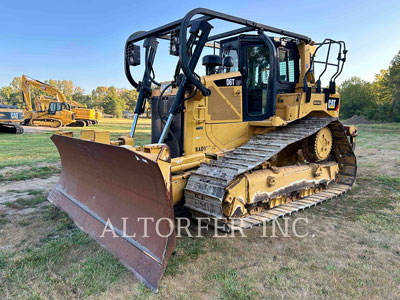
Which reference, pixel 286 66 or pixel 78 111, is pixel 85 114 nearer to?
pixel 78 111

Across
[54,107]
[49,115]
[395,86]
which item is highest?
[395,86]

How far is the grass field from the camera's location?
2924 mm

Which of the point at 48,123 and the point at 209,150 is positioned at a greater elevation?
the point at 209,150

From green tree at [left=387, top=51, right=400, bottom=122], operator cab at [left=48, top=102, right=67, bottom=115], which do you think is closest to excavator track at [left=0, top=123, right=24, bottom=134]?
operator cab at [left=48, top=102, right=67, bottom=115]

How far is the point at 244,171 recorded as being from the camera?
4.12m

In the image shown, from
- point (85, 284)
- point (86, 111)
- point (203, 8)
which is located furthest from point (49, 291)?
point (86, 111)

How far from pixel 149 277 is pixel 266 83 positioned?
12.7 feet

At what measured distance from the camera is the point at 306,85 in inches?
235

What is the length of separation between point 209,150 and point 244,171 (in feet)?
3.40

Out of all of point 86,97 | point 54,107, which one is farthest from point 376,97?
point 86,97

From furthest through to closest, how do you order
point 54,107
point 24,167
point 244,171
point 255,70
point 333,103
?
point 54,107
point 24,167
point 333,103
point 255,70
point 244,171

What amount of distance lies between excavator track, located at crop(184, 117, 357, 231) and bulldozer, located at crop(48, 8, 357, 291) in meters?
0.02

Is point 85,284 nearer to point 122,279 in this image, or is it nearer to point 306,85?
point 122,279

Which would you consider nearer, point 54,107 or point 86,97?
point 54,107
